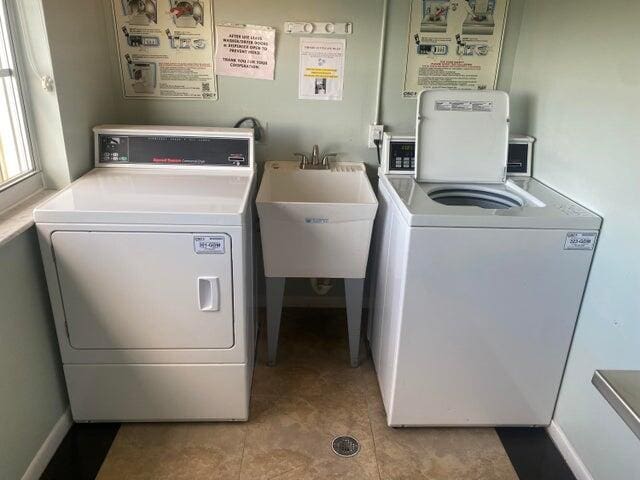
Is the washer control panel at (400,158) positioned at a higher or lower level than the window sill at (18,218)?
higher

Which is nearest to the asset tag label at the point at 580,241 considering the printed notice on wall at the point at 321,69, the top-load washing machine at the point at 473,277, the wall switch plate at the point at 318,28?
the top-load washing machine at the point at 473,277

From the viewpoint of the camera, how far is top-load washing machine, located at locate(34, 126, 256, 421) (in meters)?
1.63

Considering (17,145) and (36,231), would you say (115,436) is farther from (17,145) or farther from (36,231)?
(17,145)

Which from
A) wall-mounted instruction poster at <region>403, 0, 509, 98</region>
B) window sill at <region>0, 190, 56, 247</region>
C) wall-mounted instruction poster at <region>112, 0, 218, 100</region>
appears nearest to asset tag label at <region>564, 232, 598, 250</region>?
wall-mounted instruction poster at <region>403, 0, 509, 98</region>

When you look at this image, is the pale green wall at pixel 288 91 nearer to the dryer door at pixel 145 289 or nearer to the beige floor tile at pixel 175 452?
the dryer door at pixel 145 289

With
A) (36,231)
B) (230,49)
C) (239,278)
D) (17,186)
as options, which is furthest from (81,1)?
(239,278)

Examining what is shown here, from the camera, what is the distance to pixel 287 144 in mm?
2502

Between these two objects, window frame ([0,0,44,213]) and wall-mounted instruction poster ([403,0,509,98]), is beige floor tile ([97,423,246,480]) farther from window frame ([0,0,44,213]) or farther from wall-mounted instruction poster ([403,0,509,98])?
wall-mounted instruction poster ([403,0,509,98])

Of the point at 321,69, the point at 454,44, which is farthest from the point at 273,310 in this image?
the point at 454,44

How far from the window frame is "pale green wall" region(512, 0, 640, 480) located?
2.11 metres

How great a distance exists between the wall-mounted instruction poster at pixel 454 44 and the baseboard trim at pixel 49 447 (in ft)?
7.13

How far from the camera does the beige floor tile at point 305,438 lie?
179 cm

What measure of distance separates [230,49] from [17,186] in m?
1.17

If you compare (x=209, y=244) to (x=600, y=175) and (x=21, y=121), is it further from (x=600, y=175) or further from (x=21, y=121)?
(x=600, y=175)
